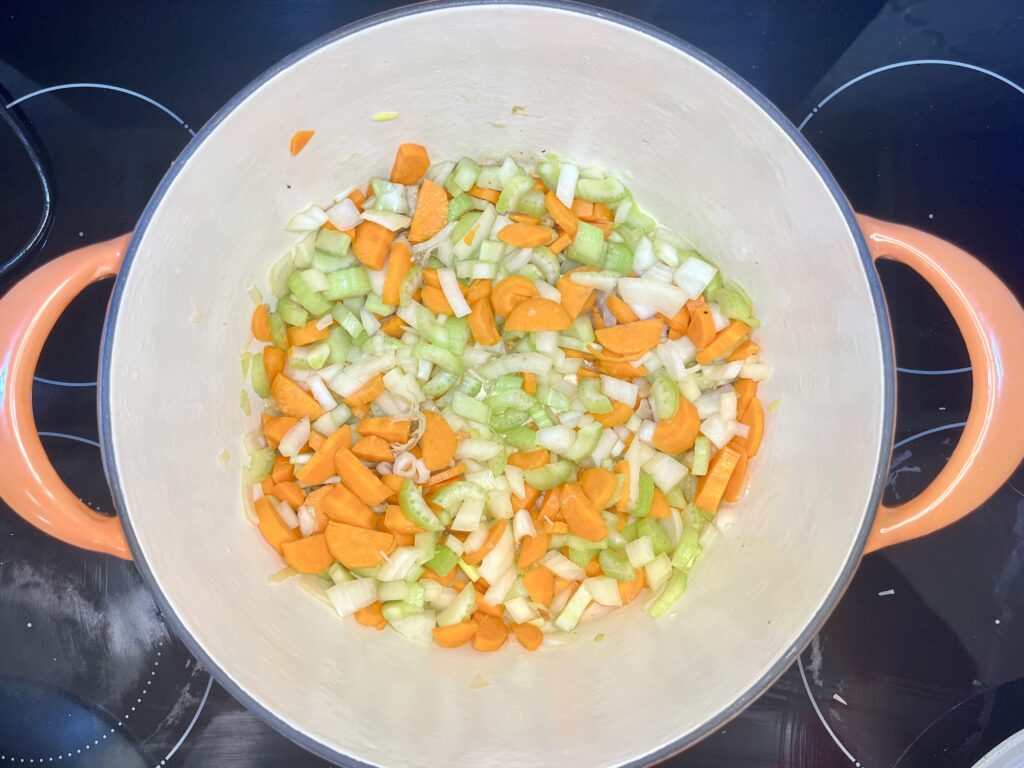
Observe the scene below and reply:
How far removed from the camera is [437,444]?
1511 millimetres

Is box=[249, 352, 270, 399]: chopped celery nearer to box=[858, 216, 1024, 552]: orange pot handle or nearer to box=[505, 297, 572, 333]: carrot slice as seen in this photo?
box=[505, 297, 572, 333]: carrot slice

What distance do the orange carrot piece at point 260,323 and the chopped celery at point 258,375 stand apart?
4 centimetres

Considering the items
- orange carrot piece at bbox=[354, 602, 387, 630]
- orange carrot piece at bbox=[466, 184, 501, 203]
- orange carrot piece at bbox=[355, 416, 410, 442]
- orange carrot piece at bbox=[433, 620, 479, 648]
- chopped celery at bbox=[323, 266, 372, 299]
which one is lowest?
orange carrot piece at bbox=[354, 602, 387, 630]

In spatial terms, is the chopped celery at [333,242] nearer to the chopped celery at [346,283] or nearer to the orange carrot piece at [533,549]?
the chopped celery at [346,283]

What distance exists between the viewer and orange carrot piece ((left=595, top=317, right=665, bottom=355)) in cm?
151

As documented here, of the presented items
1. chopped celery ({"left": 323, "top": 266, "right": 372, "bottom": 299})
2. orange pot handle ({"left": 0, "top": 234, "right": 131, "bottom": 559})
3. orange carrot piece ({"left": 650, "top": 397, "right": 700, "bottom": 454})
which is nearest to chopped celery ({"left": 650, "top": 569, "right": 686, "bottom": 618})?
orange carrot piece ({"left": 650, "top": 397, "right": 700, "bottom": 454})

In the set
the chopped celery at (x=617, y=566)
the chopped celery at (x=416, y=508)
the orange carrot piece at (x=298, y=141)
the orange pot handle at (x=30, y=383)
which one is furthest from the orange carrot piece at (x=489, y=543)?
the orange carrot piece at (x=298, y=141)

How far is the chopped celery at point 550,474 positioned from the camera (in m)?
1.53

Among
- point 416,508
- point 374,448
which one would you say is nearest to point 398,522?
point 416,508

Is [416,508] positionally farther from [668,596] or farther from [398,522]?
[668,596]

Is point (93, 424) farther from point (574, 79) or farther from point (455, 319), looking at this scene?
point (574, 79)

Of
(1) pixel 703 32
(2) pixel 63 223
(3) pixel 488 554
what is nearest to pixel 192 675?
(3) pixel 488 554

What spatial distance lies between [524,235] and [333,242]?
377 millimetres

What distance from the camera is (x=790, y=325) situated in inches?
56.5
